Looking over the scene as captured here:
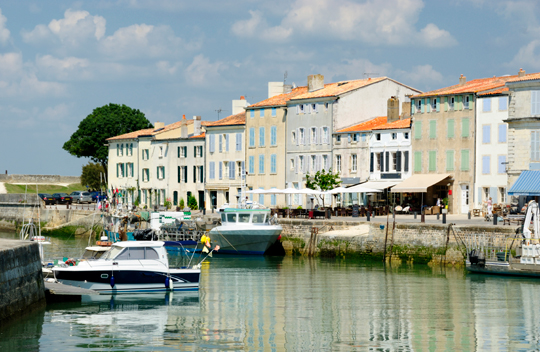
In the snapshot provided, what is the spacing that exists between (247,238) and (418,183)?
12.5 meters

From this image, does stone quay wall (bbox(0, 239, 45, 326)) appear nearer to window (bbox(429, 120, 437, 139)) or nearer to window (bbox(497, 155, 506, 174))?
window (bbox(497, 155, 506, 174))

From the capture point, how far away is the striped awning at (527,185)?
43156mm

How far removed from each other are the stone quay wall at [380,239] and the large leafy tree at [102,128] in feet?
162

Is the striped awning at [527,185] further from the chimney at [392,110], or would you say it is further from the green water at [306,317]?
the chimney at [392,110]

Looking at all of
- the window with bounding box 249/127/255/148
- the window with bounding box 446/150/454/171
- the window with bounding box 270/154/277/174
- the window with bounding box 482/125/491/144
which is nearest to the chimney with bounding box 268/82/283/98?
the window with bounding box 249/127/255/148

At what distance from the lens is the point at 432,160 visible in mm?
55188

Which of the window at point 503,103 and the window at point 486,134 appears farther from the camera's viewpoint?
the window at point 486,134

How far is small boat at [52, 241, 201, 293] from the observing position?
99.1 ft

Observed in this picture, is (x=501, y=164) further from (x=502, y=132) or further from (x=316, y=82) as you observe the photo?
(x=316, y=82)

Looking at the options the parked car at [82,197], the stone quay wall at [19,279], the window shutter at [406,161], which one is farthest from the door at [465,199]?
the parked car at [82,197]

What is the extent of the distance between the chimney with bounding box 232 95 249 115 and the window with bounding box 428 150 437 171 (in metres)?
24.4

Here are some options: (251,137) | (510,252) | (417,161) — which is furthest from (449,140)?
(251,137)

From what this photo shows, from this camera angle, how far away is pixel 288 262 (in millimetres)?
44531

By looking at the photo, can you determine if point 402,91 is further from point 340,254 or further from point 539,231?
point 539,231
